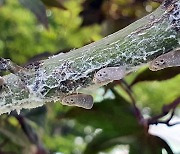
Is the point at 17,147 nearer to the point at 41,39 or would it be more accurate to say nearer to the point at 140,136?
the point at 140,136

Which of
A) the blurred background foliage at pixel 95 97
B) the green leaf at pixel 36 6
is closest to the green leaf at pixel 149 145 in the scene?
the blurred background foliage at pixel 95 97

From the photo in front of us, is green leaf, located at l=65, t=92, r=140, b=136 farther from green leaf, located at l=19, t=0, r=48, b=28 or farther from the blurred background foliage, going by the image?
green leaf, located at l=19, t=0, r=48, b=28

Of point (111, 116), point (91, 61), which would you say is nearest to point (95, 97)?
point (111, 116)

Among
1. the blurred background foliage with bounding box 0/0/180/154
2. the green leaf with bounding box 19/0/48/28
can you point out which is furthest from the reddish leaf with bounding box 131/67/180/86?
the green leaf with bounding box 19/0/48/28

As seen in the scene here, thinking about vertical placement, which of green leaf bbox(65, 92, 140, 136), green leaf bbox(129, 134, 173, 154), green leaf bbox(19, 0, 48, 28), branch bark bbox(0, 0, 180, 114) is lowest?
branch bark bbox(0, 0, 180, 114)

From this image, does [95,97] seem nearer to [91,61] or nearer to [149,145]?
[149,145]
